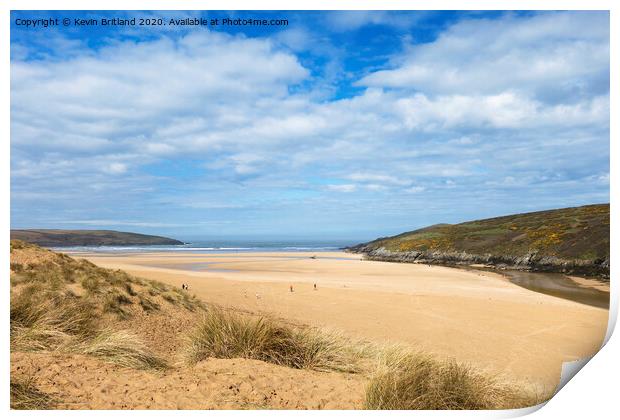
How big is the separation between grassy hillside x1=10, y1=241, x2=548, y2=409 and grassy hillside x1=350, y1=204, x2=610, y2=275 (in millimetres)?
30105

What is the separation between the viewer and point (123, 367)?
6160 mm

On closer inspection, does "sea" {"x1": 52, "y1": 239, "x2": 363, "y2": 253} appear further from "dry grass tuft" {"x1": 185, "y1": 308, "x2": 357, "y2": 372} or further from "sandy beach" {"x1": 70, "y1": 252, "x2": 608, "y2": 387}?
"dry grass tuft" {"x1": 185, "y1": 308, "x2": 357, "y2": 372}

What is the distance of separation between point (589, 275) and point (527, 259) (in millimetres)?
8254

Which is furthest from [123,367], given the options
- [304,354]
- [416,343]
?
[416,343]

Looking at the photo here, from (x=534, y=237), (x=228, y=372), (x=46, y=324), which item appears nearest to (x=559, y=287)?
(x=534, y=237)

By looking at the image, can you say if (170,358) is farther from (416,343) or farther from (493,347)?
(493,347)

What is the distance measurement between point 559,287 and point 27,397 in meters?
28.0

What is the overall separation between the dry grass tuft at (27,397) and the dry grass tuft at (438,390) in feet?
12.5

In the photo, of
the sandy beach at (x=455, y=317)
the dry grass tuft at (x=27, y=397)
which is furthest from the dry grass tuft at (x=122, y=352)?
the sandy beach at (x=455, y=317)

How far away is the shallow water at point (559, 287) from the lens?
68.1 ft

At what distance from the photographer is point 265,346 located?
6.89 meters

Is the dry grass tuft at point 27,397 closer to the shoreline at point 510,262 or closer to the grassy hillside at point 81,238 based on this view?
the grassy hillside at point 81,238
